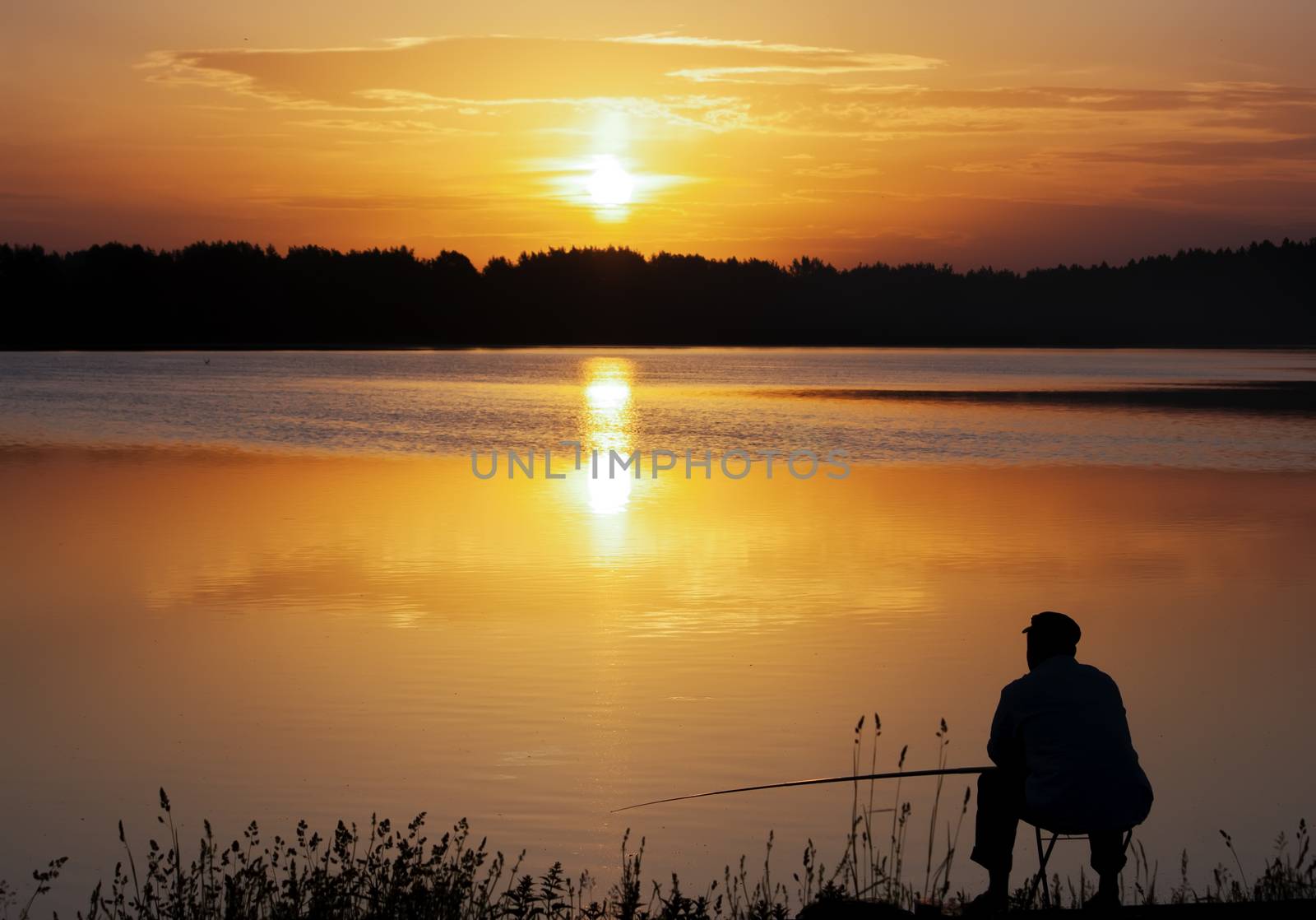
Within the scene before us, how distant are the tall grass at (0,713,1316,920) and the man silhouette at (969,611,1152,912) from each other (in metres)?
0.41

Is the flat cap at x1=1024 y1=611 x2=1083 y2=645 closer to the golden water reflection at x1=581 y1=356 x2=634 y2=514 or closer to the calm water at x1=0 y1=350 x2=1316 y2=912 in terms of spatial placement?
the calm water at x1=0 y1=350 x2=1316 y2=912

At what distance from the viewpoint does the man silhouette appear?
227 inches

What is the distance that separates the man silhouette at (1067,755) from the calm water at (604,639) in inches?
76.8

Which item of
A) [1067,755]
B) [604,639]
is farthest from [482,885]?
[604,639]

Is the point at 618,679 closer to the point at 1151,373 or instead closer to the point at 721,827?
the point at 721,827

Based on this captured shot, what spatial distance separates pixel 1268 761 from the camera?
961 cm

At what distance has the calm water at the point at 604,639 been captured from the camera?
28.4ft

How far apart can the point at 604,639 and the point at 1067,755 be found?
748 cm

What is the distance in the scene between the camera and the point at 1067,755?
580cm

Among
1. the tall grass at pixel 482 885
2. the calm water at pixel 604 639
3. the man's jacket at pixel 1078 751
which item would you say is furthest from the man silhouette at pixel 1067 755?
the calm water at pixel 604 639

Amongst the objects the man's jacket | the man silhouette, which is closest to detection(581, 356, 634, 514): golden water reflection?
the man silhouette

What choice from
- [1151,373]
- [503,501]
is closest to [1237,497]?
[503,501]

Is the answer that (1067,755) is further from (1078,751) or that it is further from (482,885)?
(482,885)

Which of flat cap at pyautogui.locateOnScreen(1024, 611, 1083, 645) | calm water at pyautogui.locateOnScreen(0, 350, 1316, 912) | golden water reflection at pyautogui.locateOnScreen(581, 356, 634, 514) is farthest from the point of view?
golden water reflection at pyautogui.locateOnScreen(581, 356, 634, 514)
